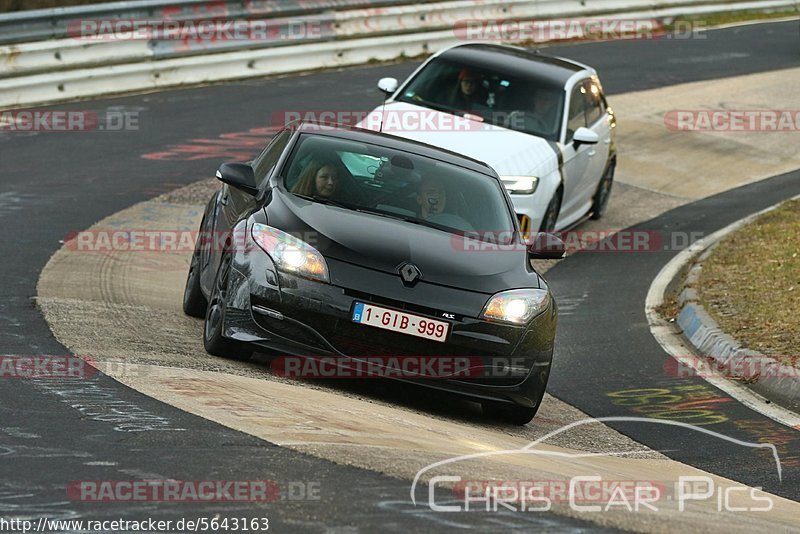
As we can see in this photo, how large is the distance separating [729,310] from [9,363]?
633cm

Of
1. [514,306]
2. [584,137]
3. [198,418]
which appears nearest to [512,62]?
[584,137]

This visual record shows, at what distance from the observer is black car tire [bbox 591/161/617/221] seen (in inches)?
638

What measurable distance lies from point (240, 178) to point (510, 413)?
219 centimetres

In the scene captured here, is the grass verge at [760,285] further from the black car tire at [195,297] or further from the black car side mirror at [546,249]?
the black car tire at [195,297]

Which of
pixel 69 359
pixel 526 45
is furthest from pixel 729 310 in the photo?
pixel 526 45

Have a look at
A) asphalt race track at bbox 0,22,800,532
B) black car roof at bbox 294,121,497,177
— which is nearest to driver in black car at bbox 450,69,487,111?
asphalt race track at bbox 0,22,800,532

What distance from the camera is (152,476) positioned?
5.63 meters

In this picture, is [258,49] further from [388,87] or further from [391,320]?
[391,320]

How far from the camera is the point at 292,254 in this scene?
314 inches

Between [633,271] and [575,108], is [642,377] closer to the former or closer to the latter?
[633,271]

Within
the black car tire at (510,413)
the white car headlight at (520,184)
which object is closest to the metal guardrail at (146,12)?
the white car headlight at (520,184)

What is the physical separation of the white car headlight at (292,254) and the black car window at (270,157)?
0.94 meters

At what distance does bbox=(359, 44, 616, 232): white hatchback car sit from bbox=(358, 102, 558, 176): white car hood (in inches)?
0.5

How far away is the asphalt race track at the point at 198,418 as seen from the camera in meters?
5.49
